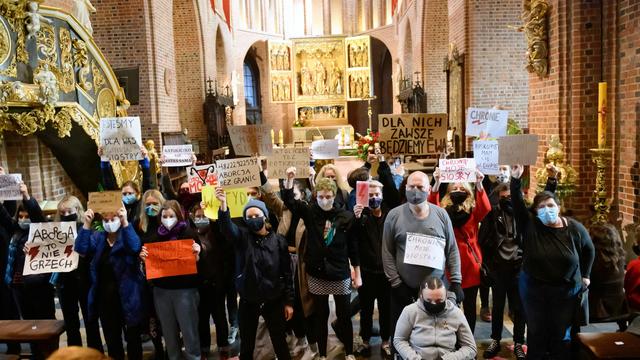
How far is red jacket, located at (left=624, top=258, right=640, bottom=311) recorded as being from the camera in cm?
426

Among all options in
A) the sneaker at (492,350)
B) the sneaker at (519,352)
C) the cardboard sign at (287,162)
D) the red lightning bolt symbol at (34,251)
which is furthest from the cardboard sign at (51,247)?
the sneaker at (519,352)

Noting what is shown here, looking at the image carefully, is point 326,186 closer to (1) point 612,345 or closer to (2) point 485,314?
(1) point 612,345

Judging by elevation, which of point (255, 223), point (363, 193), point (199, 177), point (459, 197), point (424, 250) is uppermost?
point (199, 177)

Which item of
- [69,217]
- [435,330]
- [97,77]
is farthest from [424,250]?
[97,77]

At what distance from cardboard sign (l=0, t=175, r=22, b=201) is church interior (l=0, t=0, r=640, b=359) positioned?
2.03 meters

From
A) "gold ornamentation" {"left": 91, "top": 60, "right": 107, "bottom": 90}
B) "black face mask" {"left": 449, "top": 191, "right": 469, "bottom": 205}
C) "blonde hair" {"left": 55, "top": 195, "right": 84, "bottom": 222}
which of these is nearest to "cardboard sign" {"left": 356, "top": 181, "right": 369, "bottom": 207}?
"black face mask" {"left": 449, "top": 191, "right": 469, "bottom": 205}

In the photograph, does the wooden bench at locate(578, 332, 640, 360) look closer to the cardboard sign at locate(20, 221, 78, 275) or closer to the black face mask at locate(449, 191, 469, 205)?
the black face mask at locate(449, 191, 469, 205)

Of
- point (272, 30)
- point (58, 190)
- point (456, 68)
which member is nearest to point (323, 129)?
point (272, 30)

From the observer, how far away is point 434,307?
3.90 m

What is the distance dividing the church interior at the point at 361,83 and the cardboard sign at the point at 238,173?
1.84m

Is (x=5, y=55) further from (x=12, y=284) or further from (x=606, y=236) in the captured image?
(x=606, y=236)

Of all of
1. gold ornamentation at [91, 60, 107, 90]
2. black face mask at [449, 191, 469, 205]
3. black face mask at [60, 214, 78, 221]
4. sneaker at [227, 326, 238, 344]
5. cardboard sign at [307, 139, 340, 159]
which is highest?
gold ornamentation at [91, 60, 107, 90]

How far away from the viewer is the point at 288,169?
5.34 metres

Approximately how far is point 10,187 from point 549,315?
536 cm
